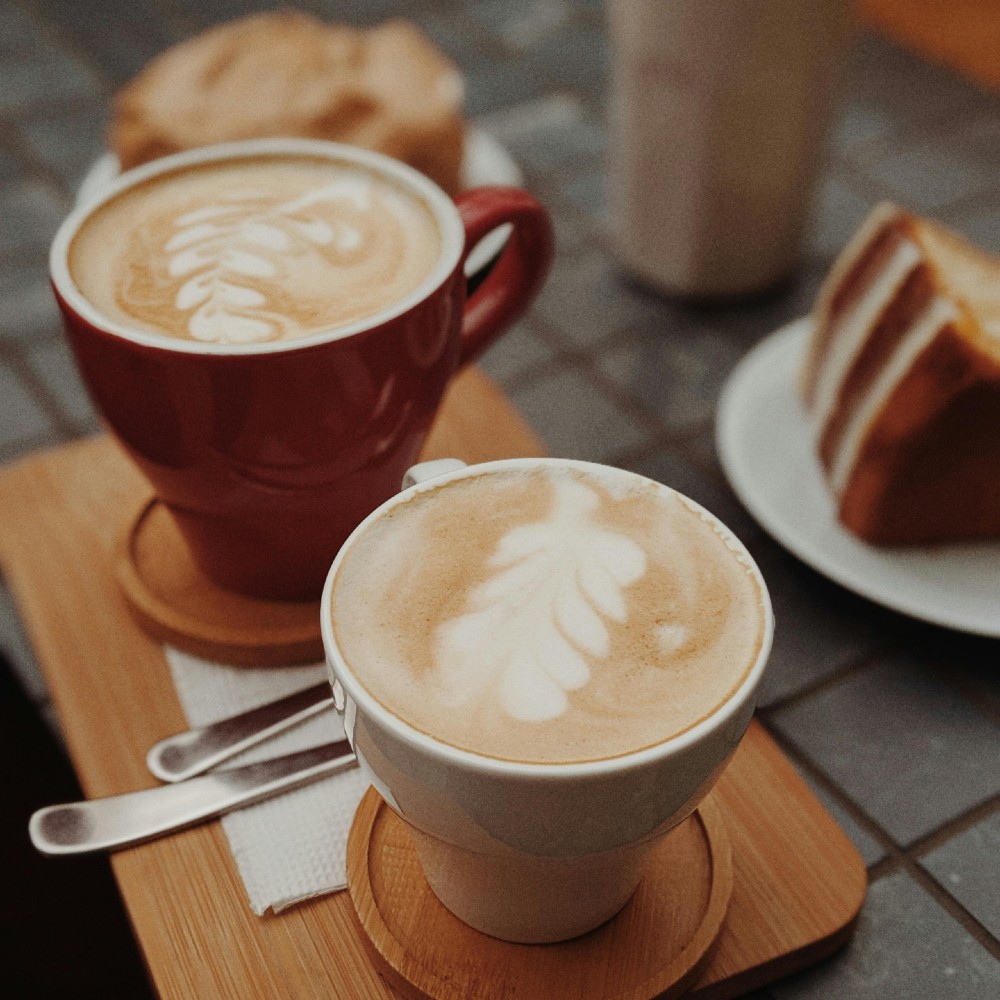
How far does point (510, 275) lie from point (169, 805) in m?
0.34

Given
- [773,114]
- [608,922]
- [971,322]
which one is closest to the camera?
[608,922]

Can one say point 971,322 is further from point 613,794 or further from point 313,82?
point 313,82

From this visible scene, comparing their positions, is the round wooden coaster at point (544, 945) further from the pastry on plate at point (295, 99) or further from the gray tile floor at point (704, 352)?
the pastry on plate at point (295, 99)

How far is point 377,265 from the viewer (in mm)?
572

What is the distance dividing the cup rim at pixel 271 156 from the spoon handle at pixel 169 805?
0.19m

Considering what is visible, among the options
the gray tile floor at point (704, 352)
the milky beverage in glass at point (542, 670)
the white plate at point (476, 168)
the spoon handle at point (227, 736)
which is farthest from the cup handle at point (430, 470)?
the white plate at point (476, 168)

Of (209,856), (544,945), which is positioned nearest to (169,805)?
(209,856)

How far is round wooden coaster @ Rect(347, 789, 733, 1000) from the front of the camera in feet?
1.48

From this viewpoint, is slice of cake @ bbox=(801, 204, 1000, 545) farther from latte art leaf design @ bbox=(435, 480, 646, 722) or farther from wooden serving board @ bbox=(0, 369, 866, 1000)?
latte art leaf design @ bbox=(435, 480, 646, 722)

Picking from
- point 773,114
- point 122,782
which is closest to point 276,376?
point 122,782

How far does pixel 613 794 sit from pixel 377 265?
310 millimetres

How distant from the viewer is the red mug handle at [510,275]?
618 mm

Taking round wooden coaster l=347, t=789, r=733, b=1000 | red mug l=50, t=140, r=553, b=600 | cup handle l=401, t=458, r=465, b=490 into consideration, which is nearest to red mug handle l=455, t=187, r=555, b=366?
red mug l=50, t=140, r=553, b=600

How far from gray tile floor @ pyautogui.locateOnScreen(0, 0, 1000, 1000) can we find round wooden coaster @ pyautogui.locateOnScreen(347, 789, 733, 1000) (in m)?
0.05
